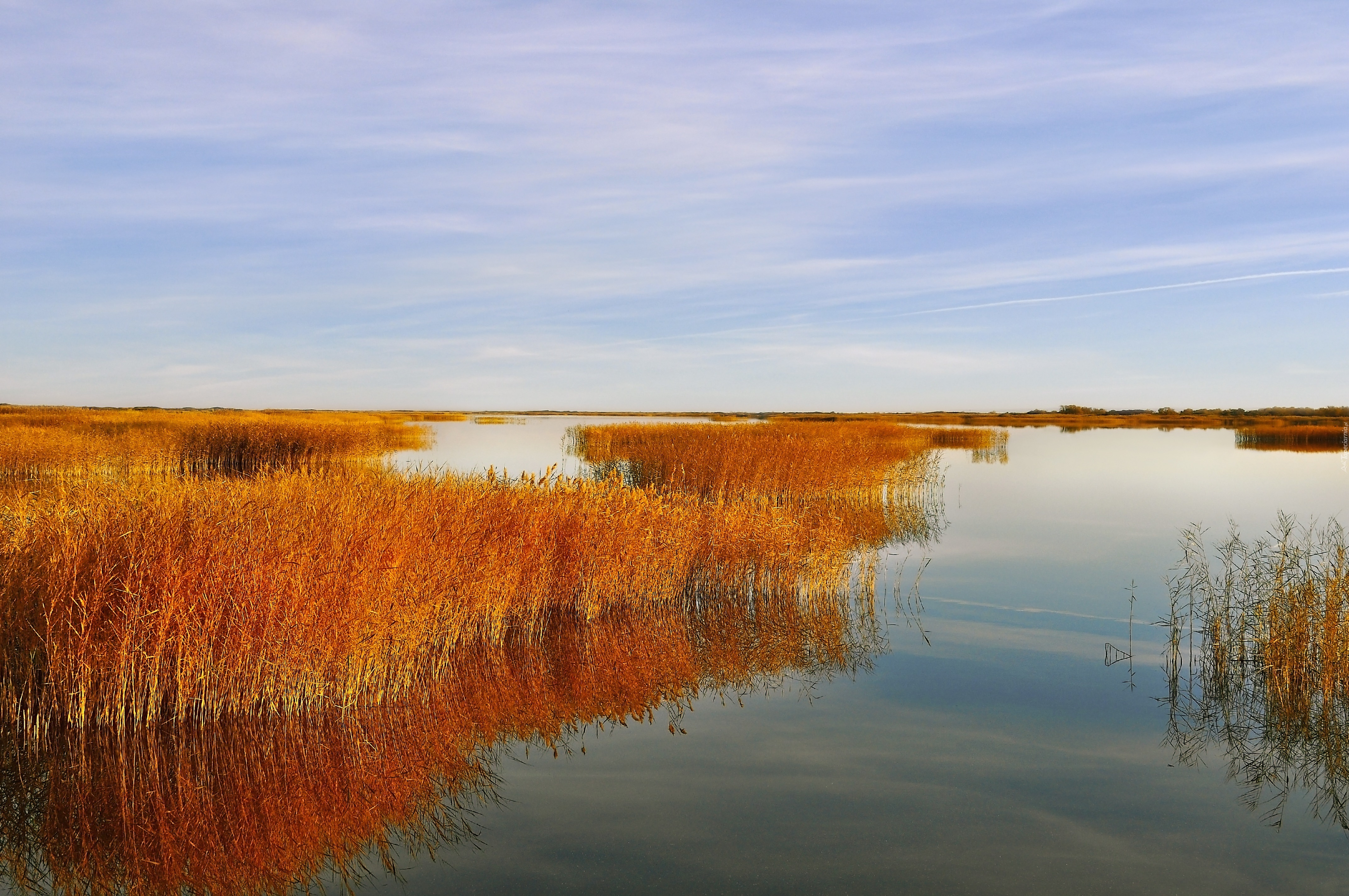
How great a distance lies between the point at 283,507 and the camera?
27.9 ft

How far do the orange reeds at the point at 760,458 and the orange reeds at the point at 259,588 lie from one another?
517 cm

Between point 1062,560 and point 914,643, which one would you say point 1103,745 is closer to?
point 914,643

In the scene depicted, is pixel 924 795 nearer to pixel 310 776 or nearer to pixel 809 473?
pixel 310 776

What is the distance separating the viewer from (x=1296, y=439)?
45156 mm

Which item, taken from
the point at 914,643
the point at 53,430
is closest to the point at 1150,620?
the point at 914,643

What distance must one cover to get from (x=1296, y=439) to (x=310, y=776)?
52029 mm

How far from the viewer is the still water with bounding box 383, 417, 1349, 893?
505 cm

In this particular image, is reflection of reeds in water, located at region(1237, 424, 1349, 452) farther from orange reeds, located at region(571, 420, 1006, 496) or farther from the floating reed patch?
the floating reed patch

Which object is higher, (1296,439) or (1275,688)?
(1296,439)

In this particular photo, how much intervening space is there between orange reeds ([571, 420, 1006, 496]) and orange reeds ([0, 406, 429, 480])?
8.37 metres

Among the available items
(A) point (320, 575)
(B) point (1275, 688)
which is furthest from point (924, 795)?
(A) point (320, 575)

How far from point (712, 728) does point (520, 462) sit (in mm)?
24385

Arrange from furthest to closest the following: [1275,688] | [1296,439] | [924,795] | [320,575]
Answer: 1. [1296,439]
2. [1275,688]
3. [320,575]
4. [924,795]

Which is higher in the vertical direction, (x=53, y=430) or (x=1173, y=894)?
(x=53, y=430)
